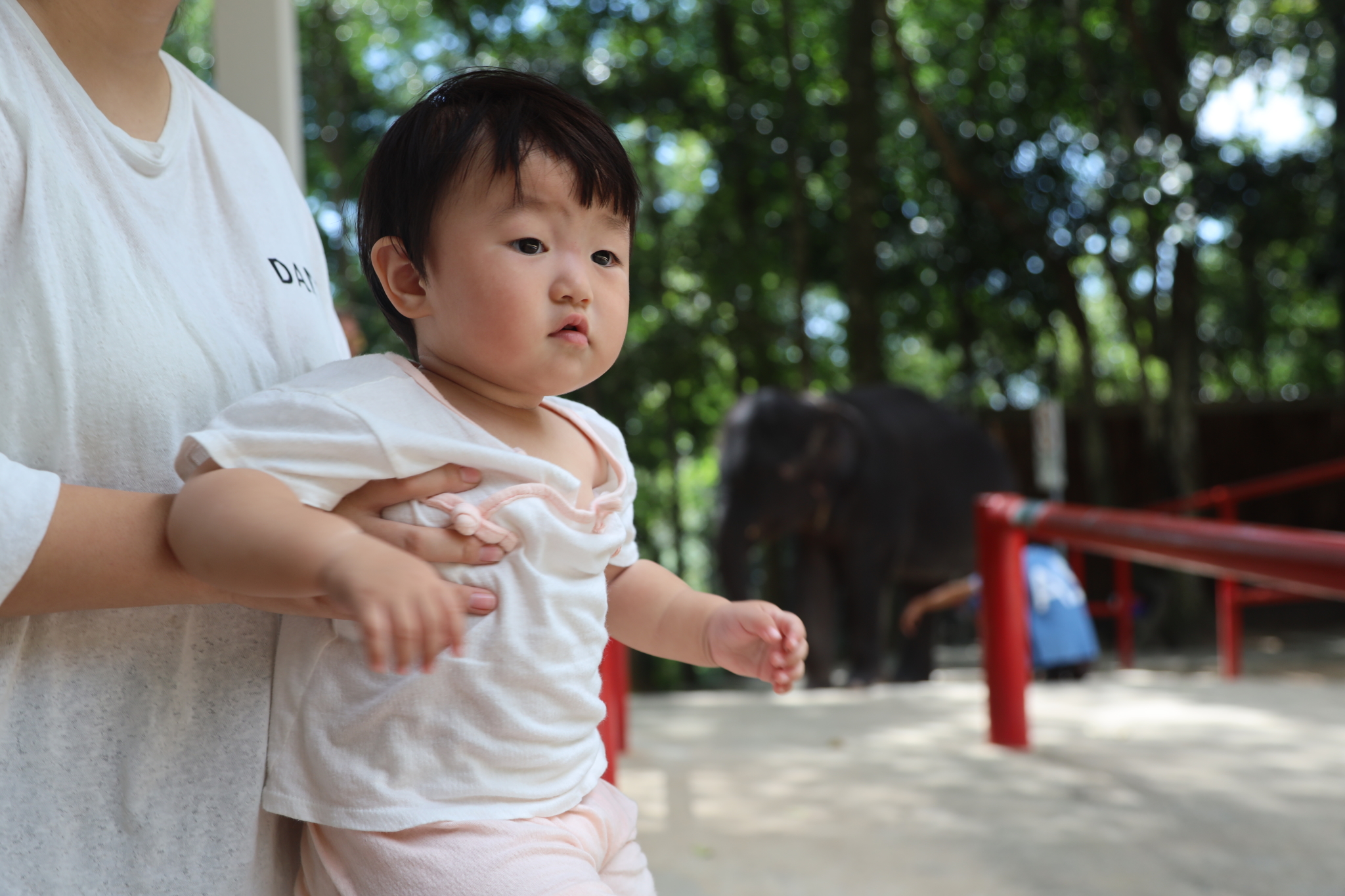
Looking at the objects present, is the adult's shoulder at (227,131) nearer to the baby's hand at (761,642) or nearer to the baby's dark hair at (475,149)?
the baby's dark hair at (475,149)

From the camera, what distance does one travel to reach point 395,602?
25.1 inches

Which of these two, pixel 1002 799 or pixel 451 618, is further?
pixel 1002 799

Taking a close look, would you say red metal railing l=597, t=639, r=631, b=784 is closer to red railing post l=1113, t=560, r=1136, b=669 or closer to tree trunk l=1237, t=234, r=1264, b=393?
red railing post l=1113, t=560, r=1136, b=669

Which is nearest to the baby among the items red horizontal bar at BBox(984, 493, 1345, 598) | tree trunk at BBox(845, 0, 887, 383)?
red horizontal bar at BBox(984, 493, 1345, 598)

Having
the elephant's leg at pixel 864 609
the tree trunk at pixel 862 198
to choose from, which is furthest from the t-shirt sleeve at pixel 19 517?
the tree trunk at pixel 862 198

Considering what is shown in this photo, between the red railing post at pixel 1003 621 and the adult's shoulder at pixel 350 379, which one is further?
the red railing post at pixel 1003 621

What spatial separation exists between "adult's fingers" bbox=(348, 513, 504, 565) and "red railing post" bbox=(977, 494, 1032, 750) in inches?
92.5

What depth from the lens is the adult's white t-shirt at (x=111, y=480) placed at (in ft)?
2.38

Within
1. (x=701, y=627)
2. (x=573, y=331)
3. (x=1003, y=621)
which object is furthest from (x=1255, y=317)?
(x=573, y=331)

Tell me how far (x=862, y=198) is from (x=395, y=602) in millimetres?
7099

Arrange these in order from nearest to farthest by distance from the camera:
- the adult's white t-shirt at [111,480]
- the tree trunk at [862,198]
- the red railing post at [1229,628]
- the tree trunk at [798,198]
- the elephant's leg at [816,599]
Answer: the adult's white t-shirt at [111,480]
the red railing post at [1229,628]
the elephant's leg at [816,599]
the tree trunk at [862,198]
the tree trunk at [798,198]

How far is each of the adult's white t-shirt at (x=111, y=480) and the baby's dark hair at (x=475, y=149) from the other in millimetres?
141

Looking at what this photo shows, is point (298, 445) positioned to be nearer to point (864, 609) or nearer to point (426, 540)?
point (426, 540)

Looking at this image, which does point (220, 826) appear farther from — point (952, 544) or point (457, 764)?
point (952, 544)
